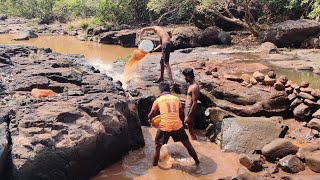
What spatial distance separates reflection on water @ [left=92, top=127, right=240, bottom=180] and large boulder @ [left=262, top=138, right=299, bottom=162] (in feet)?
1.82

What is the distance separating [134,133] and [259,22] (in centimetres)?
1518

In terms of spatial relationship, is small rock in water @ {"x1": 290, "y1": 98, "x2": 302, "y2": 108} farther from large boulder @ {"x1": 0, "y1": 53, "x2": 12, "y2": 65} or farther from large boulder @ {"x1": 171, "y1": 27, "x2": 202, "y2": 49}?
large boulder @ {"x1": 171, "y1": 27, "x2": 202, "y2": 49}

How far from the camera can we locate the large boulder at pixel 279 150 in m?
6.14

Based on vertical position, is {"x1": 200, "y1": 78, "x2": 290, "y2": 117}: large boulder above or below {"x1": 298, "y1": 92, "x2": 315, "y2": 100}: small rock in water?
below

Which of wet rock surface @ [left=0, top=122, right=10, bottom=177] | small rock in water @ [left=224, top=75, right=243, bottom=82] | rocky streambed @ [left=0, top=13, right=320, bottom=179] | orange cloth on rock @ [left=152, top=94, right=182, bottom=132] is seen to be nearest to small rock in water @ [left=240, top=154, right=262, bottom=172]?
rocky streambed @ [left=0, top=13, right=320, bottom=179]

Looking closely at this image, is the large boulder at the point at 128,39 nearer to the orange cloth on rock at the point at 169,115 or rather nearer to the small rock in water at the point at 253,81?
the small rock in water at the point at 253,81

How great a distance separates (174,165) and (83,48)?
15.8 meters

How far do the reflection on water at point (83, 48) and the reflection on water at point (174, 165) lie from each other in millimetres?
9586

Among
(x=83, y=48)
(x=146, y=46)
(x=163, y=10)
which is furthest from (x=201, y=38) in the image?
(x=146, y=46)

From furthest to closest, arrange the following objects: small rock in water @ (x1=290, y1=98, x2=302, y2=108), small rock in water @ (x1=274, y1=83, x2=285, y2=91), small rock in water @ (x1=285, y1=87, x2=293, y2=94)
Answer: small rock in water @ (x1=274, y1=83, x2=285, y2=91) < small rock in water @ (x1=285, y1=87, x2=293, y2=94) < small rock in water @ (x1=290, y1=98, x2=302, y2=108)

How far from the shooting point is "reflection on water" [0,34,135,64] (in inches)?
702

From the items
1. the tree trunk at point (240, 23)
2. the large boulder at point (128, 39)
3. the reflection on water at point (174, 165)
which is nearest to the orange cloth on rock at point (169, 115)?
the reflection on water at point (174, 165)

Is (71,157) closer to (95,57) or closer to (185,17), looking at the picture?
(95,57)

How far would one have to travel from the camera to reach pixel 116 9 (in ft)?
81.7
